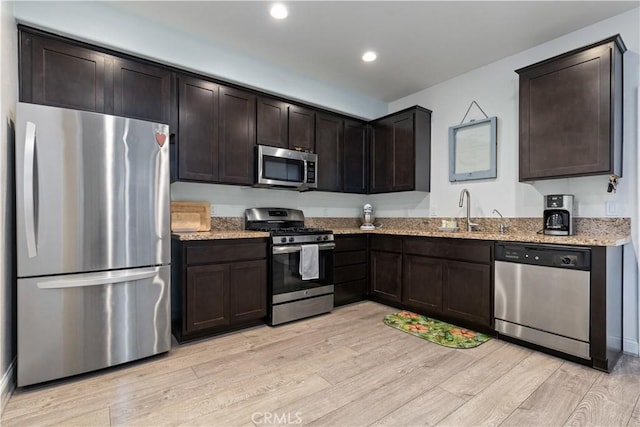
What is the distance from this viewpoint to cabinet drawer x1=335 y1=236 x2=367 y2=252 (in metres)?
3.76

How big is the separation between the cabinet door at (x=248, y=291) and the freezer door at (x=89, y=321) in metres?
0.59

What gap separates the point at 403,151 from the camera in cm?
404

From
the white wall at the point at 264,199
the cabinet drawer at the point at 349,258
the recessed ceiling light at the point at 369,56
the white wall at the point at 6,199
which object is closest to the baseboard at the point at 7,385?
the white wall at the point at 6,199

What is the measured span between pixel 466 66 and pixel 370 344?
10.3 ft

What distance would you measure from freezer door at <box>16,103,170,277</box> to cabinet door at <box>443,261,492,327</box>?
102 inches

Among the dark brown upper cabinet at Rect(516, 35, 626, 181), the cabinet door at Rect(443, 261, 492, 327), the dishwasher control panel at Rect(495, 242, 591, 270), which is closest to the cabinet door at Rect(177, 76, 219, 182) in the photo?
the cabinet door at Rect(443, 261, 492, 327)

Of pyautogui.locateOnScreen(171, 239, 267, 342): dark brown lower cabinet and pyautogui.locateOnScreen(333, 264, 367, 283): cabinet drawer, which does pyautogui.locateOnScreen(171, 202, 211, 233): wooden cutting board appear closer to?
pyautogui.locateOnScreen(171, 239, 267, 342): dark brown lower cabinet

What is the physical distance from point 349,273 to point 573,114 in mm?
2634

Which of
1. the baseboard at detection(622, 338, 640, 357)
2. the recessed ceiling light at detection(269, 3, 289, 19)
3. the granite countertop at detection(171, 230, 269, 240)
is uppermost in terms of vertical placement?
the recessed ceiling light at detection(269, 3, 289, 19)

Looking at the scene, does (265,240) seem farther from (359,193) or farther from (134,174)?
(359,193)

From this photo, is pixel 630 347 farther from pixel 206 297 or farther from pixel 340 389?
pixel 206 297

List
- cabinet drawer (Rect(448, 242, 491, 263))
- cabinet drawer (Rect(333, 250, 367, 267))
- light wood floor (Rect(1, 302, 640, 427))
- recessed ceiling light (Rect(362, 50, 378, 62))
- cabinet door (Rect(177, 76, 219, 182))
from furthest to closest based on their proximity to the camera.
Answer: cabinet drawer (Rect(333, 250, 367, 267)), recessed ceiling light (Rect(362, 50, 378, 62)), cabinet door (Rect(177, 76, 219, 182)), cabinet drawer (Rect(448, 242, 491, 263)), light wood floor (Rect(1, 302, 640, 427))

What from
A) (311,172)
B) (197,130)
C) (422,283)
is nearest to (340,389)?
(422,283)

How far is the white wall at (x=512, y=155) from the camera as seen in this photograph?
2518 millimetres
